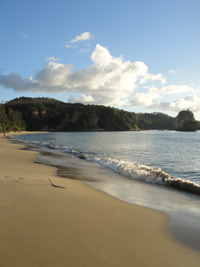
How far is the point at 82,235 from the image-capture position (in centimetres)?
397

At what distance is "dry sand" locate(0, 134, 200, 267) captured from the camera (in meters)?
3.19

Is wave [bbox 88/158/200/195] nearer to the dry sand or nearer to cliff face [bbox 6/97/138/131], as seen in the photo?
the dry sand

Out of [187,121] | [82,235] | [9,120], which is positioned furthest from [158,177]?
[187,121]

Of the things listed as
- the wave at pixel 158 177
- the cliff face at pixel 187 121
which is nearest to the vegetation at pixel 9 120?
the wave at pixel 158 177

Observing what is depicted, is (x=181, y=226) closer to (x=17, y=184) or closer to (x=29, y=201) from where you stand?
(x=29, y=201)

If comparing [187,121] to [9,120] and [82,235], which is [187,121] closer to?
[9,120]

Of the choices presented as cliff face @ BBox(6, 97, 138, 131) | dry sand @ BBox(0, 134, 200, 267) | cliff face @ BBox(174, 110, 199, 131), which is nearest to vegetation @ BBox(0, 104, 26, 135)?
cliff face @ BBox(6, 97, 138, 131)

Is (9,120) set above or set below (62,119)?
below

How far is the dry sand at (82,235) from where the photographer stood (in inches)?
126

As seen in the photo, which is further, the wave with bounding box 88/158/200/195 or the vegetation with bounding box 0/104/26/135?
the vegetation with bounding box 0/104/26/135

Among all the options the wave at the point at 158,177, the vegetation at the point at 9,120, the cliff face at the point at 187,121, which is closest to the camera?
the wave at the point at 158,177

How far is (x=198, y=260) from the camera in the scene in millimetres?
3451

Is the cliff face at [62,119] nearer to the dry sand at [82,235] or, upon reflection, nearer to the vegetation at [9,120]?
the vegetation at [9,120]

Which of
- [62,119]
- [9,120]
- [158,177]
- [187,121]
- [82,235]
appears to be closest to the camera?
[82,235]
